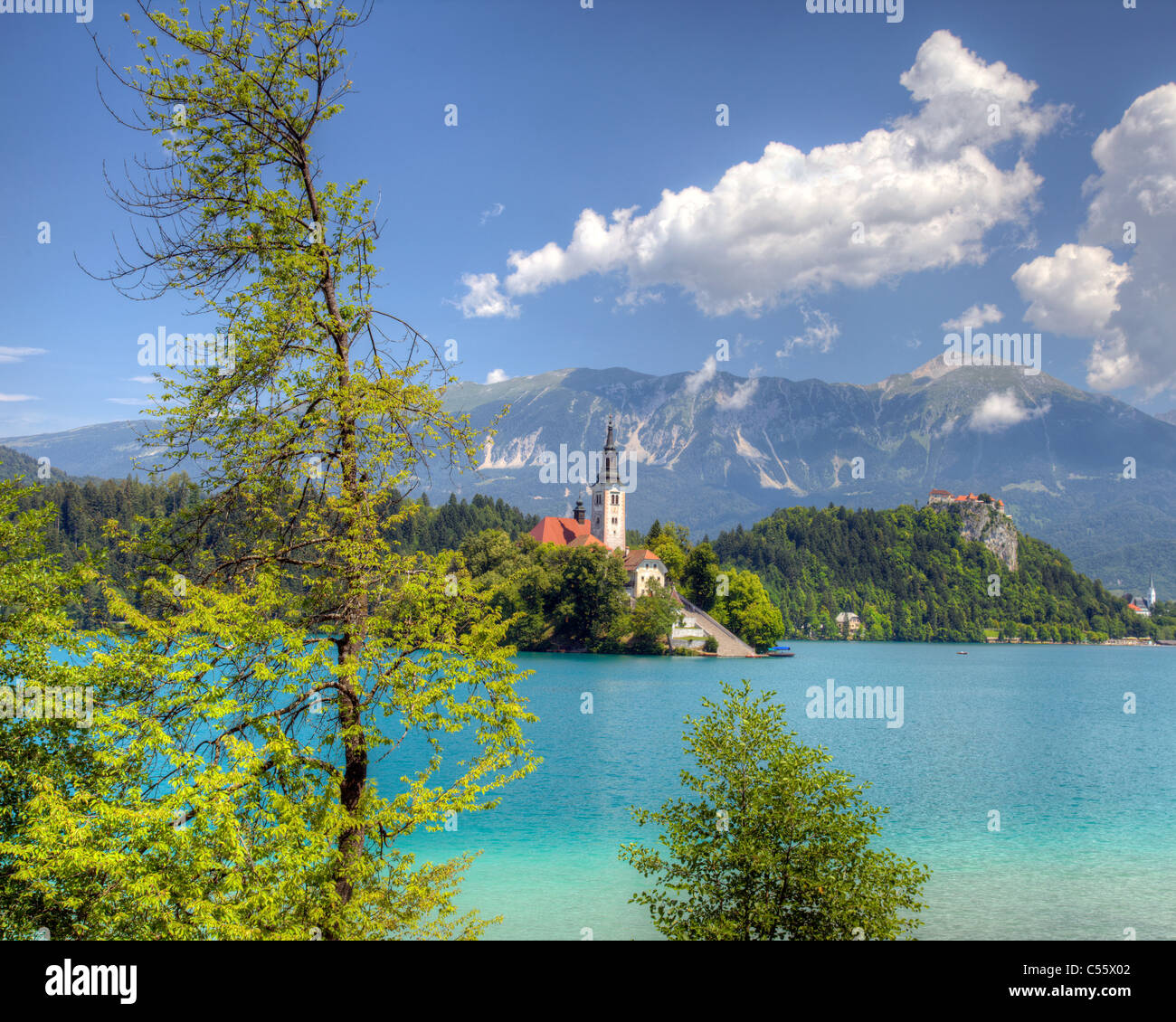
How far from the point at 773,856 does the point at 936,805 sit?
1022 inches

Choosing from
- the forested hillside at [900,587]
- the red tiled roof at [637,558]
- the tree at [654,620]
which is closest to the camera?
the tree at [654,620]

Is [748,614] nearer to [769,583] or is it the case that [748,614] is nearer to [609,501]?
[609,501]

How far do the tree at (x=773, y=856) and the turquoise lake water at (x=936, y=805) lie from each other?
27.7 feet

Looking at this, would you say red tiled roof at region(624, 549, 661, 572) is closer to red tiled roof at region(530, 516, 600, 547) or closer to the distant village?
the distant village

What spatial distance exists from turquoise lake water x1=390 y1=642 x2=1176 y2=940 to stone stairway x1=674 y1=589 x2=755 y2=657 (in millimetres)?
25689

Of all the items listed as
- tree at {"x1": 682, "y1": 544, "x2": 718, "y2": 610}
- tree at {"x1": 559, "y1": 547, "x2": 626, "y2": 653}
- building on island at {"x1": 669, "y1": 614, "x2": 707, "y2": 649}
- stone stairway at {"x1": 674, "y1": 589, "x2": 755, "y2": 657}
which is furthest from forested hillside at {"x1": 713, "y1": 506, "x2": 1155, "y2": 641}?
tree at {"x1": 559, "y1": 547, "x2": 626, "y2": 653}

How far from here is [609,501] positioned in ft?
431

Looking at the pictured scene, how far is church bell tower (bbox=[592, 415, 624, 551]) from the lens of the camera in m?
131

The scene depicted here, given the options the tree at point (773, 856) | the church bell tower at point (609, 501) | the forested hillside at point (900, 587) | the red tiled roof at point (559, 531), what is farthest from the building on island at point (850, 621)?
the tree at point (773, 856)

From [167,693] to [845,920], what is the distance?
30.0 feet

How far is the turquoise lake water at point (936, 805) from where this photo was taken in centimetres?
2183

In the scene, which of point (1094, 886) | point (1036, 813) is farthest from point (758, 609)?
point (1094, 886)

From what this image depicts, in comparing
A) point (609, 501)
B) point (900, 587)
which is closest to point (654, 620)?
point (609, 501)

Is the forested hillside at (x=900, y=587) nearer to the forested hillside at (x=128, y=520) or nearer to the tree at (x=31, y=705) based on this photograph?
the forested hillside at (x=128, y=520)
